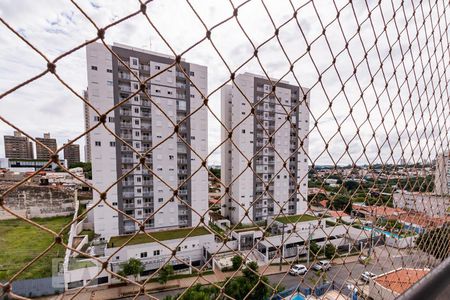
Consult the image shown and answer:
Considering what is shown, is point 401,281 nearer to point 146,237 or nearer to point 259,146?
point 146,237

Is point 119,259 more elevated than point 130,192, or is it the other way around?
point 130,192

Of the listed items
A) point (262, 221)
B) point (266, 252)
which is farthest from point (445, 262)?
point (262, 221)

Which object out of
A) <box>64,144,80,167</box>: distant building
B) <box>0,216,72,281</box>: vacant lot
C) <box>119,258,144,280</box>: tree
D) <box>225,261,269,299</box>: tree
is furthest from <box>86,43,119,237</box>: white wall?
<box>225,261,269,299</box>: tree

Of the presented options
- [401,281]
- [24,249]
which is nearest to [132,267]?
[24,249]

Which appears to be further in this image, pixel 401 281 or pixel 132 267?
pixel 132 267

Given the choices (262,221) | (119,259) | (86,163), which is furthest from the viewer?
(86,163)

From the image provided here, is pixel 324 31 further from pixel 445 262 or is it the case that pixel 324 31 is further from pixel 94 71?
pixel 94 71

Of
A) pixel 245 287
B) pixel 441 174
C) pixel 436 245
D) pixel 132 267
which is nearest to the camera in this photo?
pixel 436 245
